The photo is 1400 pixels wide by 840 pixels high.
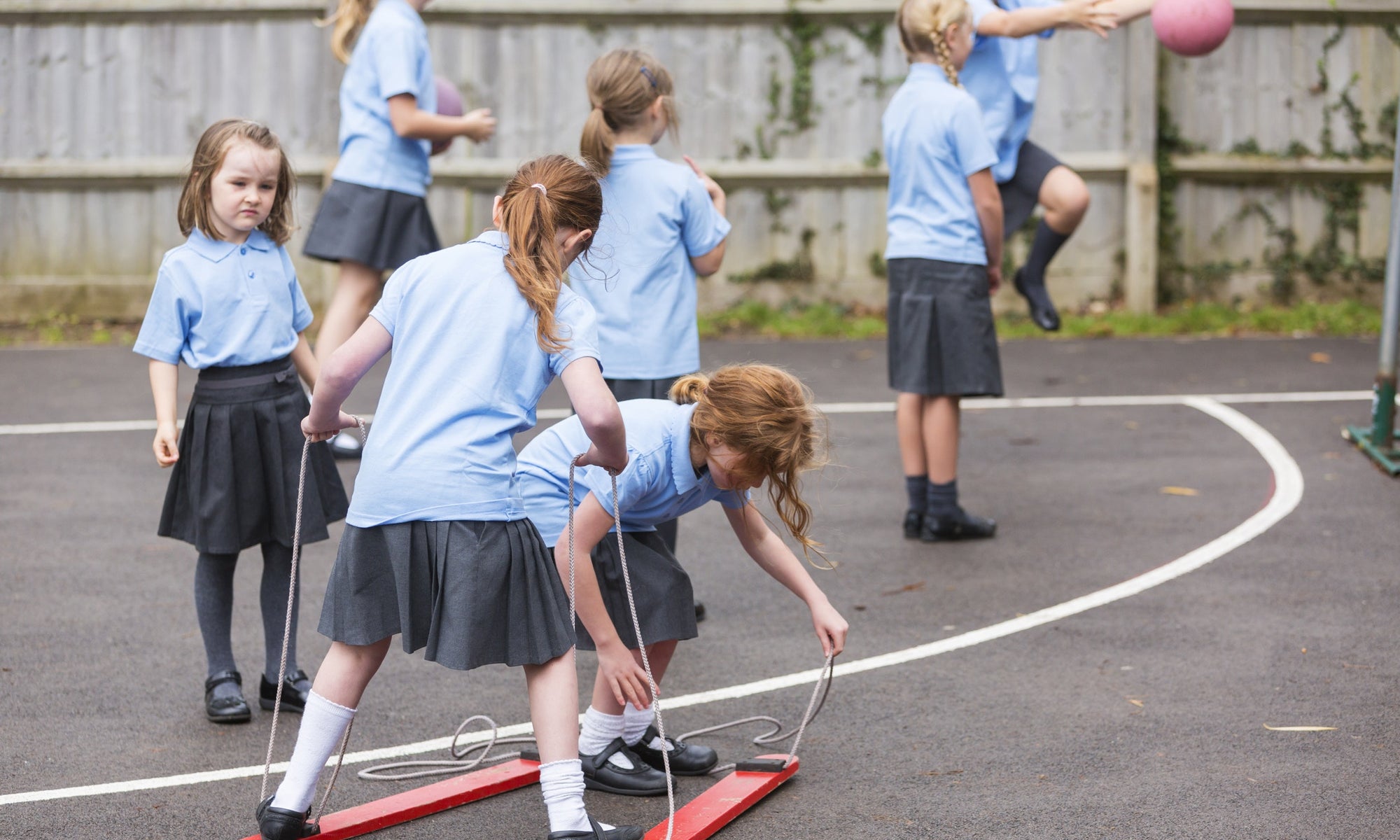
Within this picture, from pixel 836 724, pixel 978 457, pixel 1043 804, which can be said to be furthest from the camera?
pixel 978 457

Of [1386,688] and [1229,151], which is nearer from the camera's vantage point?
[1386,688]

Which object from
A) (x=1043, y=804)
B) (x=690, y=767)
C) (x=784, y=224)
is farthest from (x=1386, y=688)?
(x=784, y=224)

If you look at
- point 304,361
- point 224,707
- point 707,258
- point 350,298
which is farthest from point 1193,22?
point 224,707

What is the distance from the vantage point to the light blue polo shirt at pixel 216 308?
4.16 metres

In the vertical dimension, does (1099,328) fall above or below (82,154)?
below

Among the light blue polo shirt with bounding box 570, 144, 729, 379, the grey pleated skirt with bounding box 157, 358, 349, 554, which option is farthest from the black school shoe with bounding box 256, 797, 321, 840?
the light blue polo shirt with bounding box 570, 144, 729, 379

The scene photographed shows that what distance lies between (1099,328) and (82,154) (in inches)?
323

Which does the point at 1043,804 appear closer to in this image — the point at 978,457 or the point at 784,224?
the point at 978,457

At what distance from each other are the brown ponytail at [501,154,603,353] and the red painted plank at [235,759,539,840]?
123 cm

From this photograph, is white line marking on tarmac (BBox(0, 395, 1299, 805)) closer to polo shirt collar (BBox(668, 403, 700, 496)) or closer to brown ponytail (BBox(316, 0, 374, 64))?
polo shirt collar (BBox(668, 403, 700, 496))

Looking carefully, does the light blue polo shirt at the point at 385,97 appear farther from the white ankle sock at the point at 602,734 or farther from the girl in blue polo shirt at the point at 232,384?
the white ankle sock at the point at 602,734

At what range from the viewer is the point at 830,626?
3.59 metres

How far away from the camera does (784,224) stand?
11945 millimetres

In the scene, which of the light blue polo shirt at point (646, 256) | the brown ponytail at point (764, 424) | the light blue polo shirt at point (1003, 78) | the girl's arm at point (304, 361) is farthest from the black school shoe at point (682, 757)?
the light blue polo shirt at point (1003, 78)
